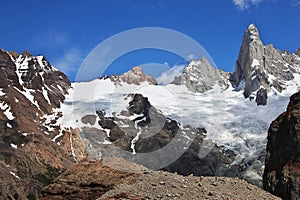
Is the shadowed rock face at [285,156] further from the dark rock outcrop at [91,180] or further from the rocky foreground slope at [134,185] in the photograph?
the dark rock outcrop at [91,180]

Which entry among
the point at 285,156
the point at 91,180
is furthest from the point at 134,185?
the point at 285,156

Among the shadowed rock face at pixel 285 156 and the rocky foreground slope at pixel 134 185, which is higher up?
the shadowed rock face at pixel 285 156

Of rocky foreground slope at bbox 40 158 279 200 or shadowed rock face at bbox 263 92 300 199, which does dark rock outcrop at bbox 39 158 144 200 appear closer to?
rocky foreground slope at bbox 40 158 279 200

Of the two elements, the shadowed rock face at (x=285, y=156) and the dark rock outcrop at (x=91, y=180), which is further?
the shadowed rock face at (x=285, y=156)

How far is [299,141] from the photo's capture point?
42.8 meters

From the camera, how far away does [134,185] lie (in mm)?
33125

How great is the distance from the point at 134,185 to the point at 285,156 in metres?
17.9

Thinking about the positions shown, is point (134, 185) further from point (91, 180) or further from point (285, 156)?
point (285, 156)

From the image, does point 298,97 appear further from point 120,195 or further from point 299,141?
point 120,195

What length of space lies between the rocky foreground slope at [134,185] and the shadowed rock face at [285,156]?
5.36m

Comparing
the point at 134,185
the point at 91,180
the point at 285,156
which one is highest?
the point at 285,156

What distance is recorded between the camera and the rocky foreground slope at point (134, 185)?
31.5m

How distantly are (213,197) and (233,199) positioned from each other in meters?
1.45

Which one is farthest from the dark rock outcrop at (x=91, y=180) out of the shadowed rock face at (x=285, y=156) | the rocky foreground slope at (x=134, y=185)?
the shadowed rock face at (x=285, y=156)
